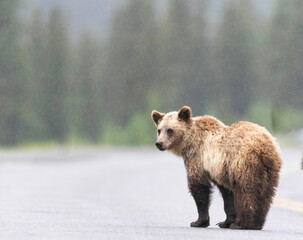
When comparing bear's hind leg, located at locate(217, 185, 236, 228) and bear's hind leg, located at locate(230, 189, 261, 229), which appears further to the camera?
bear's hind leg, located at locate(217, 185, 236, 228)

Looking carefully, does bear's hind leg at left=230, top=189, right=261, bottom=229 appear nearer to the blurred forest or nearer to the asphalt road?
the asphalt road

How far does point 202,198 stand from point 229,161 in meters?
0.71

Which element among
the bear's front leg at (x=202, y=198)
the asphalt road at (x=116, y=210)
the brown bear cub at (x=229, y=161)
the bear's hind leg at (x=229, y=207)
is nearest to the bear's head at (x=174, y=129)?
the brown bear cub at (x=229, y=161)

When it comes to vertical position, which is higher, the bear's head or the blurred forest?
the bear's head

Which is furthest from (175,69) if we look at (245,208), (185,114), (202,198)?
(245,208)

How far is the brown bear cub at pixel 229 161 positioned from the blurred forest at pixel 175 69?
74340mm

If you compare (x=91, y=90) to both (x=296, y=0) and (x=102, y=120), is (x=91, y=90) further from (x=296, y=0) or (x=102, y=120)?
(x=296, y=0)

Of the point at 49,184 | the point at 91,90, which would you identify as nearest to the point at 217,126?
the point at 49,184

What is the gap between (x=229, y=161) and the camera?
37.4 ft

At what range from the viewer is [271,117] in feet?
339

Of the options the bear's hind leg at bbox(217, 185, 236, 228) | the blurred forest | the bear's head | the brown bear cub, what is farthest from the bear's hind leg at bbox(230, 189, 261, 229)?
the blurred forest

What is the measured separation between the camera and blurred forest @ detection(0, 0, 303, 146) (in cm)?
9225

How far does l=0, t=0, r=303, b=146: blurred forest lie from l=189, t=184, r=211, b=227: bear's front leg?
2937 inches

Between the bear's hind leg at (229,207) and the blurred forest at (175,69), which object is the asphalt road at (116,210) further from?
the blurred forest at (175,69)
